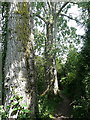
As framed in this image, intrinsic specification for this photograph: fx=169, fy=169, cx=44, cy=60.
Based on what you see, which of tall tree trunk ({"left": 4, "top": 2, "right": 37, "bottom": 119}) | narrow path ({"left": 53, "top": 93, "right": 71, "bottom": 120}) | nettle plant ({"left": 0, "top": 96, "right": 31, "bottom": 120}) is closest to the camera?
nettle plant ({"left": 0, "top": 96, "right": 31, "bottom": 120})

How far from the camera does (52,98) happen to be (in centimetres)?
724

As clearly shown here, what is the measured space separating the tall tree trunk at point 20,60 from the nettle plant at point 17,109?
0.03 metres

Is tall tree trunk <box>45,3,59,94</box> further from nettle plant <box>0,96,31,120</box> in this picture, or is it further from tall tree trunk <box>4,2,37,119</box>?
nettle plant <box>0,96,31,120</box>

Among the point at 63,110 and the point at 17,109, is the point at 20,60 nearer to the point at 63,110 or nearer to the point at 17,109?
the point at 17,109

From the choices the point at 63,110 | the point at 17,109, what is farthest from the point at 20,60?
the point at 63,110

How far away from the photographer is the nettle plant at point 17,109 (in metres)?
2.21

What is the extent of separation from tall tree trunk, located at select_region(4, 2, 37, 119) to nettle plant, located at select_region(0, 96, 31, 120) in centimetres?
3

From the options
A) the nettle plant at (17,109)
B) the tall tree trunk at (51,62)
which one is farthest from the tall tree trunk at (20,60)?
the tall tree trunk at (51,62)

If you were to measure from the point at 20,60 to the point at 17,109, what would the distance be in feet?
2.34

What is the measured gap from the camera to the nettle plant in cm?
221

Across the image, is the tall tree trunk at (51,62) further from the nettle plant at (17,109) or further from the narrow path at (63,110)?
the nettle plant at (17,109)

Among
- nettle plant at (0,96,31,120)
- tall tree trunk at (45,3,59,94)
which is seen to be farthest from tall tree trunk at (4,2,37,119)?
tall tree trunk at (45,3,59,94)

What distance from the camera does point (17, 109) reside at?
224cm

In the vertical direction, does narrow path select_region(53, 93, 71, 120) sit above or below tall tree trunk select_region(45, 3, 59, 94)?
below
